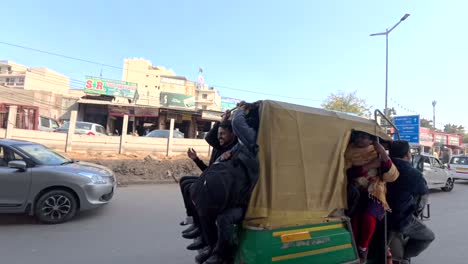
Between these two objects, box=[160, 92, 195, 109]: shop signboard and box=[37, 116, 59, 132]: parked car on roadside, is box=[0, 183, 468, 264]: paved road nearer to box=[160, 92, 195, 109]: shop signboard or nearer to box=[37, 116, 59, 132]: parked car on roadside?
box=[37, 116, 59, 132]: parked car on roadside

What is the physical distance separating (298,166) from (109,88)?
37386mm

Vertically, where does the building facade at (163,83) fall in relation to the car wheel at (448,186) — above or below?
above

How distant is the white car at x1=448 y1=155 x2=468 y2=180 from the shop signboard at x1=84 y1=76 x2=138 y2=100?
32.3 m

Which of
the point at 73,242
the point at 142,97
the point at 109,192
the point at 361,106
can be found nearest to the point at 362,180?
the point at 73,242

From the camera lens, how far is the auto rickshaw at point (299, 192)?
264 centimetres

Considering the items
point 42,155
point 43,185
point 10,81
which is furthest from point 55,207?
point 10,81

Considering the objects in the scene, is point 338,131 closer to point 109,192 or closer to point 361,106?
point 109,192

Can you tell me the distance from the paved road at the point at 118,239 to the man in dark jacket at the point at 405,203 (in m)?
1.16

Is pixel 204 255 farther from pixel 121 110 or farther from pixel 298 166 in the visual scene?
pixel 121 110

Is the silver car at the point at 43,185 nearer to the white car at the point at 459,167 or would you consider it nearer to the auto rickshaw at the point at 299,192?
the auto rickshaw at the point at 299,192

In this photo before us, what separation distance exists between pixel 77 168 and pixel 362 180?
5284 millimetres

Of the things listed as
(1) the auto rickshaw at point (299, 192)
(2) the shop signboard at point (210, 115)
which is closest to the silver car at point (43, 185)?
(1) the auto rickshaw at point (299, 192)

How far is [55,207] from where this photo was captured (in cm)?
585

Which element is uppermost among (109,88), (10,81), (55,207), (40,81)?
A: (10,81)
